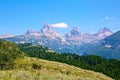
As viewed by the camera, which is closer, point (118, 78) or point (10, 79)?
point (10, 79)

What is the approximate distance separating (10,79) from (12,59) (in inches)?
4237

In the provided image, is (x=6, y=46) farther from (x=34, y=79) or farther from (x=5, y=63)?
(x=34, y=79)

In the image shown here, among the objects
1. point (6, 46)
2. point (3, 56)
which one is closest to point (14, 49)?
point (6, 46)

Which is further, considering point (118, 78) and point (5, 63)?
point (118, 78)

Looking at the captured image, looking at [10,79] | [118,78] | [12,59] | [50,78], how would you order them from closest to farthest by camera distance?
1. [10,79]
2. [50,78]
3. [12,59]
4. [118,78]

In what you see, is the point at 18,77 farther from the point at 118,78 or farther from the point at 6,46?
A: the point at 118,78

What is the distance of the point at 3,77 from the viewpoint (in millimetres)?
15398

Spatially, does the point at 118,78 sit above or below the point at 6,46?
below

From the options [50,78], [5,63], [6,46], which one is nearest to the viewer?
[50,78]

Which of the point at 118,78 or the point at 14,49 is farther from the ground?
the point at 14,49

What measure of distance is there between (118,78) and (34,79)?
182358mm

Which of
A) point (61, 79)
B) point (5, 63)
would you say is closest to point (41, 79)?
point (61, 79)

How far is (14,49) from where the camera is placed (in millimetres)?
128375

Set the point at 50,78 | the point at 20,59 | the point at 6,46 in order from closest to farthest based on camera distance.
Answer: the point at 50,78, the point at 6,46, the point at 20,59
